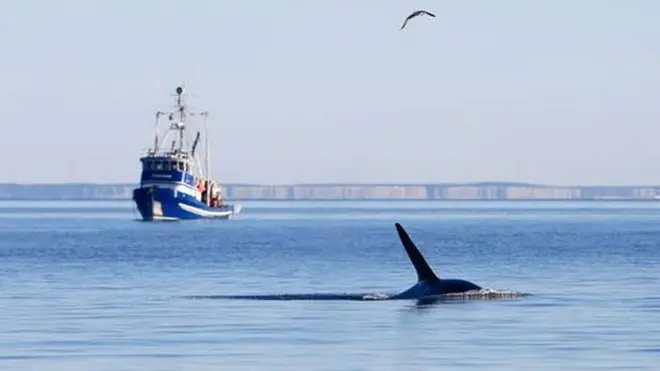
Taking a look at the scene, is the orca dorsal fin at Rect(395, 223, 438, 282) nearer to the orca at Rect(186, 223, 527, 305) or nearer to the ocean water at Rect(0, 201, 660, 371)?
the orca at Rect(186, 223, 527, 305)

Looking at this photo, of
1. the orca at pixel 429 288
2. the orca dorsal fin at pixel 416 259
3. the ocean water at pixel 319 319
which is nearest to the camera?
the ocean water at pixel 319 319

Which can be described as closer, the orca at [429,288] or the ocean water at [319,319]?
the ocean water at [319,319]

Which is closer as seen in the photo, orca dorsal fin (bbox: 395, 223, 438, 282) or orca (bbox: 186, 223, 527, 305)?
orca dorsal fin (bbox: 395, 223, 438, 282)

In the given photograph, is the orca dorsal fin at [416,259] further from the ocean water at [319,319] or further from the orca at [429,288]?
the ocean water at [319,319]

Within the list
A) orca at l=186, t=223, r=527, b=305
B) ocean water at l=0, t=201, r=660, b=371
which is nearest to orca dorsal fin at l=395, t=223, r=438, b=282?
orca at l=186, t=223, r=527, b=305

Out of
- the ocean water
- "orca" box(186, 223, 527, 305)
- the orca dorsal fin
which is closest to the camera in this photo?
the ocean water

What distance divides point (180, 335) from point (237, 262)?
58.5 m

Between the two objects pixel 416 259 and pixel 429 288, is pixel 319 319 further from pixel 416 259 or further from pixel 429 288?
pixel 429 288

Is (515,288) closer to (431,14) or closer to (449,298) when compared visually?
(449,298)

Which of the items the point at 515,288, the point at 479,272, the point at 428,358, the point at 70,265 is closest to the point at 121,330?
the point at 428,358

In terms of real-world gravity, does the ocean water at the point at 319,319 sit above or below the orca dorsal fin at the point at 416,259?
below

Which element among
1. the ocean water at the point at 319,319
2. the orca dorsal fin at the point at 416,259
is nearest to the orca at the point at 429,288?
the orca dorsal fin at the point at 416,259

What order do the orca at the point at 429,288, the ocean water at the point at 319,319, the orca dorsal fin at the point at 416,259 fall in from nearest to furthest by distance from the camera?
the ocean water at the point at 319,319
the orca dorsal fin at the point at 416,259
the orca at the point at 429,288

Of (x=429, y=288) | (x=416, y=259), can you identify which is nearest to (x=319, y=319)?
(x=416, y=259)
